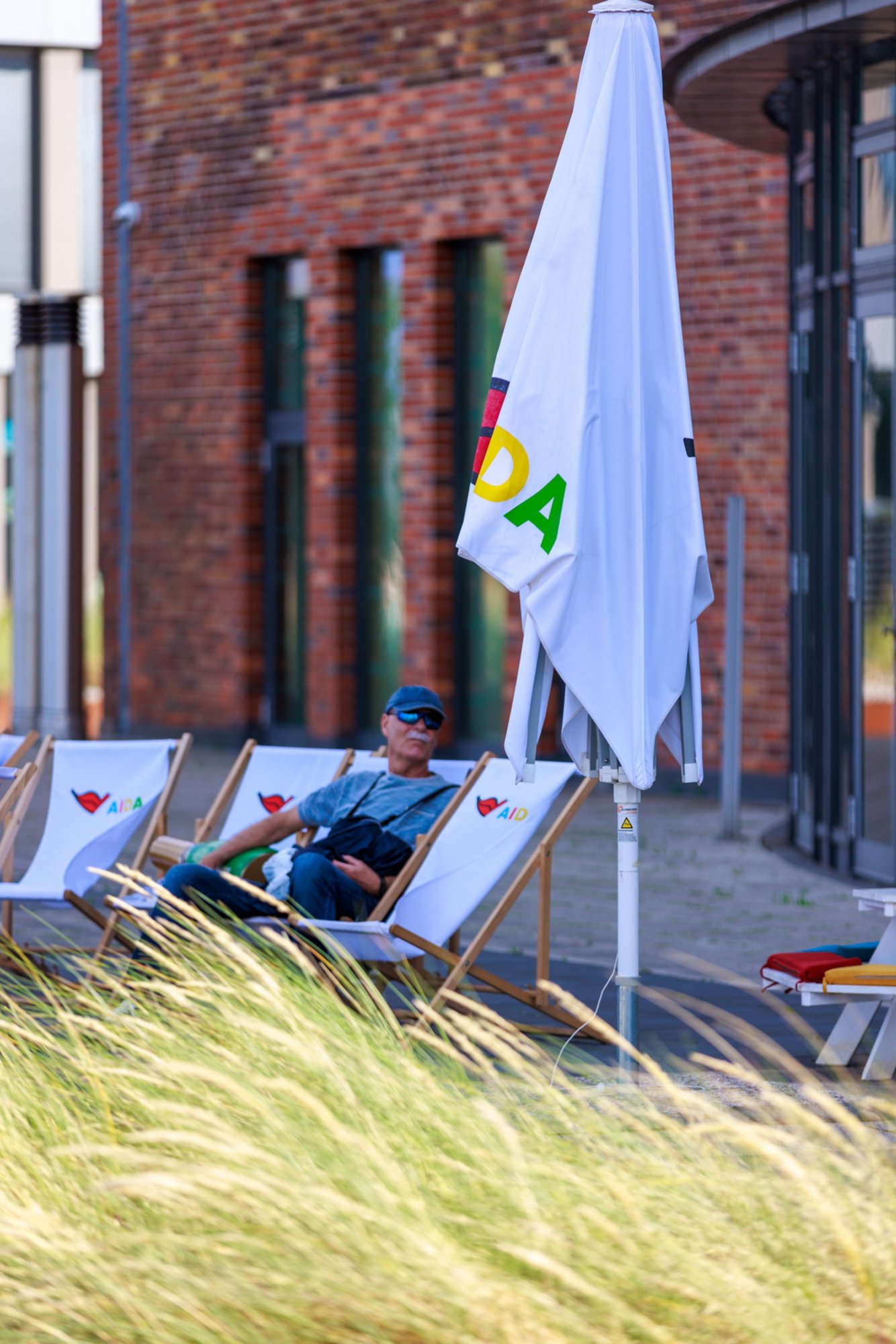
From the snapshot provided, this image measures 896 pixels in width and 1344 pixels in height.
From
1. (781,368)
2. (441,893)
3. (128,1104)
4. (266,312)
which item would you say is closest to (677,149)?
(781,368)

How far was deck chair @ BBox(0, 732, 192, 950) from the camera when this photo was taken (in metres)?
7.28

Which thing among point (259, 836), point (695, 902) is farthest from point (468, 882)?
point (695, 902)

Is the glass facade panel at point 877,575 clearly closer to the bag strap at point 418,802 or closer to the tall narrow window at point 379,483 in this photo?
the bag strap at point 418,802

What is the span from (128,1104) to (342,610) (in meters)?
11.2

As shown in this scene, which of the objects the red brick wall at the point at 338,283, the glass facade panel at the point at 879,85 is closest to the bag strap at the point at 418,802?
the glass facade panel at the point at 879,85

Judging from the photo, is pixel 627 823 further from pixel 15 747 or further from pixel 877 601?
pixel 877 601

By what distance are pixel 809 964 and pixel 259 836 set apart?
6.30ft

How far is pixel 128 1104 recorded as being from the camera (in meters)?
3.91

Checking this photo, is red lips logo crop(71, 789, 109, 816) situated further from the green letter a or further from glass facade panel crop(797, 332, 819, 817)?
glass facade panel crop(797, 332, 819, 817)

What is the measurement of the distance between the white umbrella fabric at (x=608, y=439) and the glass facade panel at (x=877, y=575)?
463 cm

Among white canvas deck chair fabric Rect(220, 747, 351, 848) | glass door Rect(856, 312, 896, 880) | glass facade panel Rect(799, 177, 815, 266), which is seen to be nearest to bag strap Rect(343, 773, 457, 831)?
white canvas deck chair fabric Rect(220, 747, 351, 848)

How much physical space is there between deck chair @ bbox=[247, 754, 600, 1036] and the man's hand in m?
0.11

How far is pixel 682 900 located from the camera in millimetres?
9141

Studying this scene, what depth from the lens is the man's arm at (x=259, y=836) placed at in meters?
6.83
